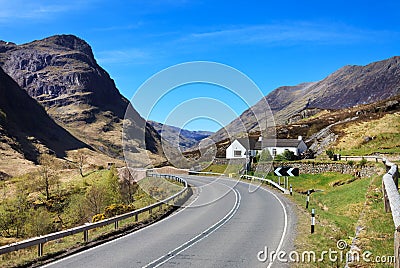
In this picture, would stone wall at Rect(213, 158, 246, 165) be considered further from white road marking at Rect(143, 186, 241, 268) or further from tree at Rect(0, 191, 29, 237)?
white road marking at Rect(143, 186, 241, 268)

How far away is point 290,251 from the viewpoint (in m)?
12.9

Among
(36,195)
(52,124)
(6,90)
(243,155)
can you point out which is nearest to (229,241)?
(36,195)

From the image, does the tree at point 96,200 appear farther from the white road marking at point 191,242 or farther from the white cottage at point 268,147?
the white cottage at point 268,147

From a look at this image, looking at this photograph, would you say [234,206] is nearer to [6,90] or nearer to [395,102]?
[395,102]

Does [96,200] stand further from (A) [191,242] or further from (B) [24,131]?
(B) [24,131]

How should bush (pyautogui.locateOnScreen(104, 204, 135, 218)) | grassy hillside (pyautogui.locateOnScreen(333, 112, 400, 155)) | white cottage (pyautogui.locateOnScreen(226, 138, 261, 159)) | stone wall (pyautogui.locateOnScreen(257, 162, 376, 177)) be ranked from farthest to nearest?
1. white cottage (pyautogui.locateOnScreen(226, 138, 261, 159))
2. grassy hillside (pyautogui.locateOnScreen(333, 112, 400, 155))
3. stone wall (pyautogui.locateOnScreen(257, 162, 376, 177))
4. bush (pyautogui.locateOnScreen(104, 204, 135, 218))

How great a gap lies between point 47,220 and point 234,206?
2236 cm

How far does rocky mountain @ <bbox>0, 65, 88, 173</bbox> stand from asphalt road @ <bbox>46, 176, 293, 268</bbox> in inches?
3512

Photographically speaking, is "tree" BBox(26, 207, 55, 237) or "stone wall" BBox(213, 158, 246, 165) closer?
"tree" BBox(26, 207, 55, 237)

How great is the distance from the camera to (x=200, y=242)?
48.1ft

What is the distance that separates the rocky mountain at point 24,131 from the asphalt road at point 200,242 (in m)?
89.2

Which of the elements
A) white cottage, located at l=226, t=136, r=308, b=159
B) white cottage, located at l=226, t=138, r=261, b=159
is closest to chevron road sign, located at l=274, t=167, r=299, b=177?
white cottage, located at l=226, t=136, r=308, b=159

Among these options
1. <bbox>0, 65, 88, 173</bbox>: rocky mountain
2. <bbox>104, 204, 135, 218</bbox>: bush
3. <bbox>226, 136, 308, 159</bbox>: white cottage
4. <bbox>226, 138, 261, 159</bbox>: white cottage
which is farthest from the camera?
<bbox>0, 65, 88, 173</bbox>: rocky mountain

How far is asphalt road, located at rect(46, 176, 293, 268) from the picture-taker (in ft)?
39.0
